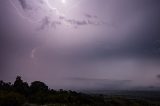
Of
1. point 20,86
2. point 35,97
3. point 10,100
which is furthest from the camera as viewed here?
point 20,86

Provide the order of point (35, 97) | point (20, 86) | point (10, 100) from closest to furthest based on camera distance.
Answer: point (10, 100) < point (35, 97) < point (20, 86)

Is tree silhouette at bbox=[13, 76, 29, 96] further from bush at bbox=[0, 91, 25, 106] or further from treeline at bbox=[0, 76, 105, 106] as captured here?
bush at bbox=[0, 91, 25, 106]

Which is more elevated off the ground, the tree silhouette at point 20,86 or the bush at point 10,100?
the tree silhouette at point 20,86

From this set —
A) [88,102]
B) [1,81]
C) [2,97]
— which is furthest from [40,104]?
[1,81]

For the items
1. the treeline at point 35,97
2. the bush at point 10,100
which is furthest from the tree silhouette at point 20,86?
the bush at point 10,100

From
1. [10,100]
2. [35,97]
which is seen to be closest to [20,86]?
[35,97]

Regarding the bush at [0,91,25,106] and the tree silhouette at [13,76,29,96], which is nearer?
the bush at [0,91,25,106]

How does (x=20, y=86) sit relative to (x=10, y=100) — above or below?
above

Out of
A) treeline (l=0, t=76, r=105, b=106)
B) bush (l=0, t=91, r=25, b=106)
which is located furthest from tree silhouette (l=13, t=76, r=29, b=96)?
bush (l=0, t=91, r=25, b=106)

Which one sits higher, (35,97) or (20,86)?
(20,86)

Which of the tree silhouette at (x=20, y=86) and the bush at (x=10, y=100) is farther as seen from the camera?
the tree silhouette at (x=20, y=86)

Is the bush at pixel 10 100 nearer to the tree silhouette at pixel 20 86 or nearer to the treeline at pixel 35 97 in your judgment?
the treeline at pixel 35 97

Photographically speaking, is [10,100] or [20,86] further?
[20,86]

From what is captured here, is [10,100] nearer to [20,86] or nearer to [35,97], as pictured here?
[35,97]
